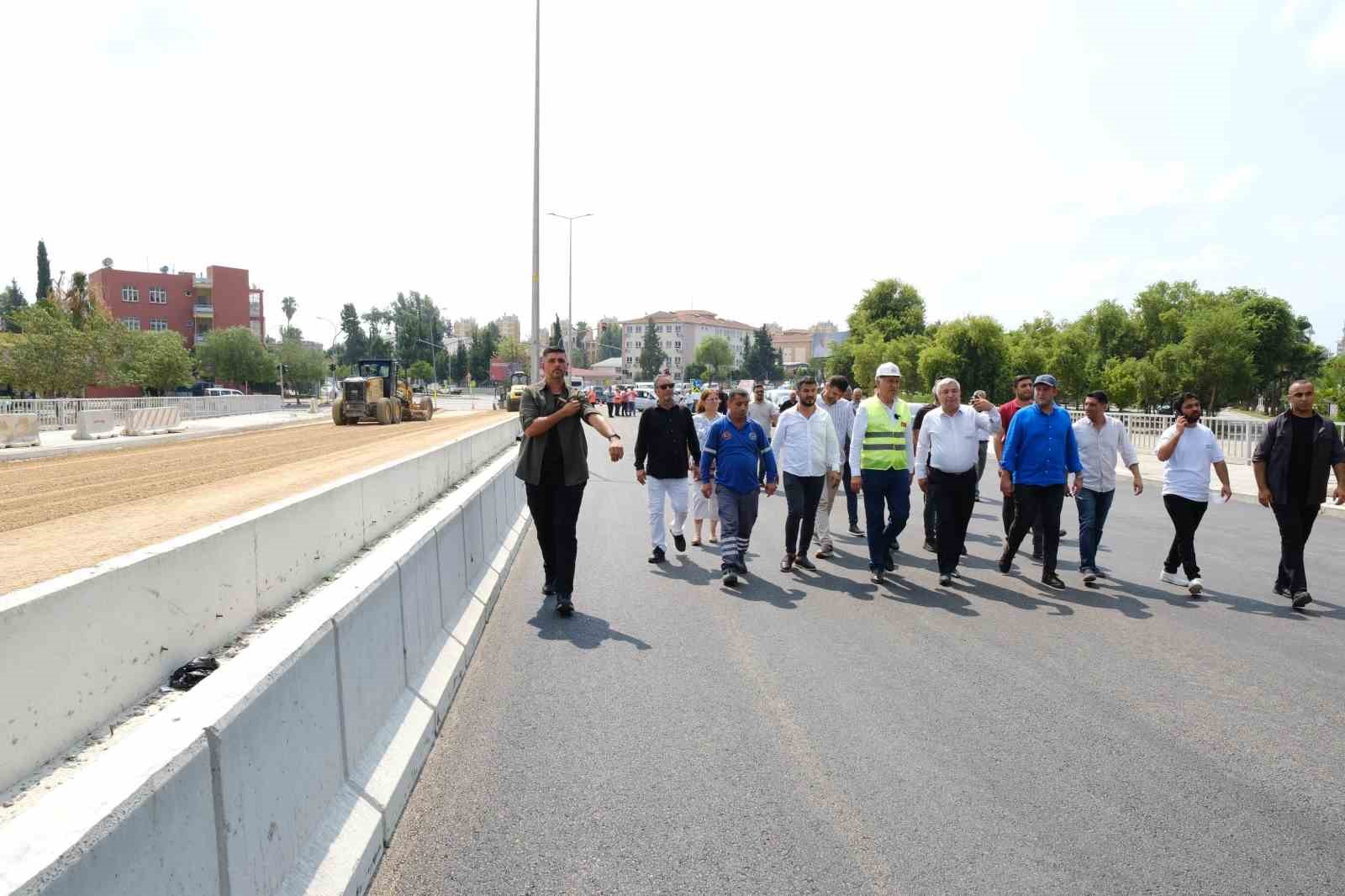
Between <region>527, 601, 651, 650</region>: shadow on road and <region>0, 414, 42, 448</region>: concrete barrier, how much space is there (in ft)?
74.9

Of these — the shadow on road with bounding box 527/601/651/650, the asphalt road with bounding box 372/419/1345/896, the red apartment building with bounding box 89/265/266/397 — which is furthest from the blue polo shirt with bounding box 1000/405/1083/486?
the red apartment building with bounding box 89/265/266/397

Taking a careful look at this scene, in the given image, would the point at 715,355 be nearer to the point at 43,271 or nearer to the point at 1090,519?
the point at 43,271

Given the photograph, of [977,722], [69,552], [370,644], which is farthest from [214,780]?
[69,552]

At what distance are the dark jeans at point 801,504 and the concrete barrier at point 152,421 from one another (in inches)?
1105

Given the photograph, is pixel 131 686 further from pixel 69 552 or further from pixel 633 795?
pixel 69 552

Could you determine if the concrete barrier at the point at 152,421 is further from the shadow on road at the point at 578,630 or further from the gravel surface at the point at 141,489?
the shadow on road at the point at 578,630

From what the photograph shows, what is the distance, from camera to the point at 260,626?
15.8 ft

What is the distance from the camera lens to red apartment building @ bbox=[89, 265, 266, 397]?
8525 cm

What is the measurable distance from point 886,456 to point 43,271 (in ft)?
365

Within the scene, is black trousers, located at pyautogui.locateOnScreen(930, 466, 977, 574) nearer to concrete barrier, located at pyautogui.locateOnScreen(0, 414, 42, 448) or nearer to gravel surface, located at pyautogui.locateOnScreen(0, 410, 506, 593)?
gravel surface, located at pyautogui.locateOnScreen(0, 410, 506, 593)

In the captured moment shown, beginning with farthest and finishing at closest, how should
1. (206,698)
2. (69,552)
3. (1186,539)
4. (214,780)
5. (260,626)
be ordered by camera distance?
1. (1186,539)
2. (69,552)
3. (260,626)
4. (206,698)
5. (214,780)

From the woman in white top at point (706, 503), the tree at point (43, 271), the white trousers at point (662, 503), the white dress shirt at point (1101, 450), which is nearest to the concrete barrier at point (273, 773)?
the white trousers at point (662, 503)

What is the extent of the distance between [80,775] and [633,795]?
2255 millimetres

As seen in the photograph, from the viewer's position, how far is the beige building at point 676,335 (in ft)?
604
